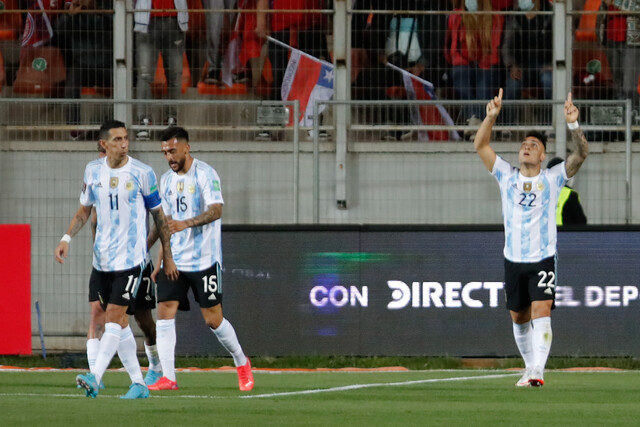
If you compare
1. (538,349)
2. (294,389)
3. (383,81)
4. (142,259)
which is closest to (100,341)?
(142,259)

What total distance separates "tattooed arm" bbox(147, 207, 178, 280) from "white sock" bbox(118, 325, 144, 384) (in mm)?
596

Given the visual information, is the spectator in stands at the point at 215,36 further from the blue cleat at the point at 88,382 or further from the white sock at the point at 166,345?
the blue cleat at the point at 88,382

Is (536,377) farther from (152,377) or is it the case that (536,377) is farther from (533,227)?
(152,377)

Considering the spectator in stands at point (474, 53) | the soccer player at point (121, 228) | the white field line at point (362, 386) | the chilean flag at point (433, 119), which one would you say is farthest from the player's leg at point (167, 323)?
the spectator in stands at point (474, 53)

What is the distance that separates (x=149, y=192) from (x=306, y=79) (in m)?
7.46

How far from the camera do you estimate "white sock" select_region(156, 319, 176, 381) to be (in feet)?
36.2

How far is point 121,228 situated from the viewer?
33.5 ft

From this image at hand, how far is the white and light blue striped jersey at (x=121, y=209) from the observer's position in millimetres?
10195

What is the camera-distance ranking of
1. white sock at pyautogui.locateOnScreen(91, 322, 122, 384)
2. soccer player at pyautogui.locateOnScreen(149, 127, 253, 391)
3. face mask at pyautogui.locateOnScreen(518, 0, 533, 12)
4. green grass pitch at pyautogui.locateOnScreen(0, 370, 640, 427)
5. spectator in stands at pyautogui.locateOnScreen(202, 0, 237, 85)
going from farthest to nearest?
spectator in stands at pyautogui.locateOnScreen(202, 0, 237, 85), face mask at pyautogui.locateOnScreen(518, 0, 533, 12), soccer player at pyautogui.locateOnScreen(149, 127, 253, 391), white sock at pyautogui.locateOnScreen(91, 322, 122, 384), green grass pitch at pyautogui.locateOnScreen(0, 370, 640, 427)

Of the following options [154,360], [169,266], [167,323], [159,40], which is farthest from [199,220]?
[159,40]

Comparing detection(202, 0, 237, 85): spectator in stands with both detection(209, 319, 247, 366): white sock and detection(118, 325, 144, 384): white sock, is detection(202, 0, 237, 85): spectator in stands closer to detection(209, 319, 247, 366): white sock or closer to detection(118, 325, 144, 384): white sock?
detection(209, 319, 247, 366): white sock

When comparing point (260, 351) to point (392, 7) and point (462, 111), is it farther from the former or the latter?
point (392, 7)

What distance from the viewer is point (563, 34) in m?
17.6

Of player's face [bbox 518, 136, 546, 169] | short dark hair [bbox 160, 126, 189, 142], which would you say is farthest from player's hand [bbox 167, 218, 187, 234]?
player's face [bbox 518, 136, 546, 169]
